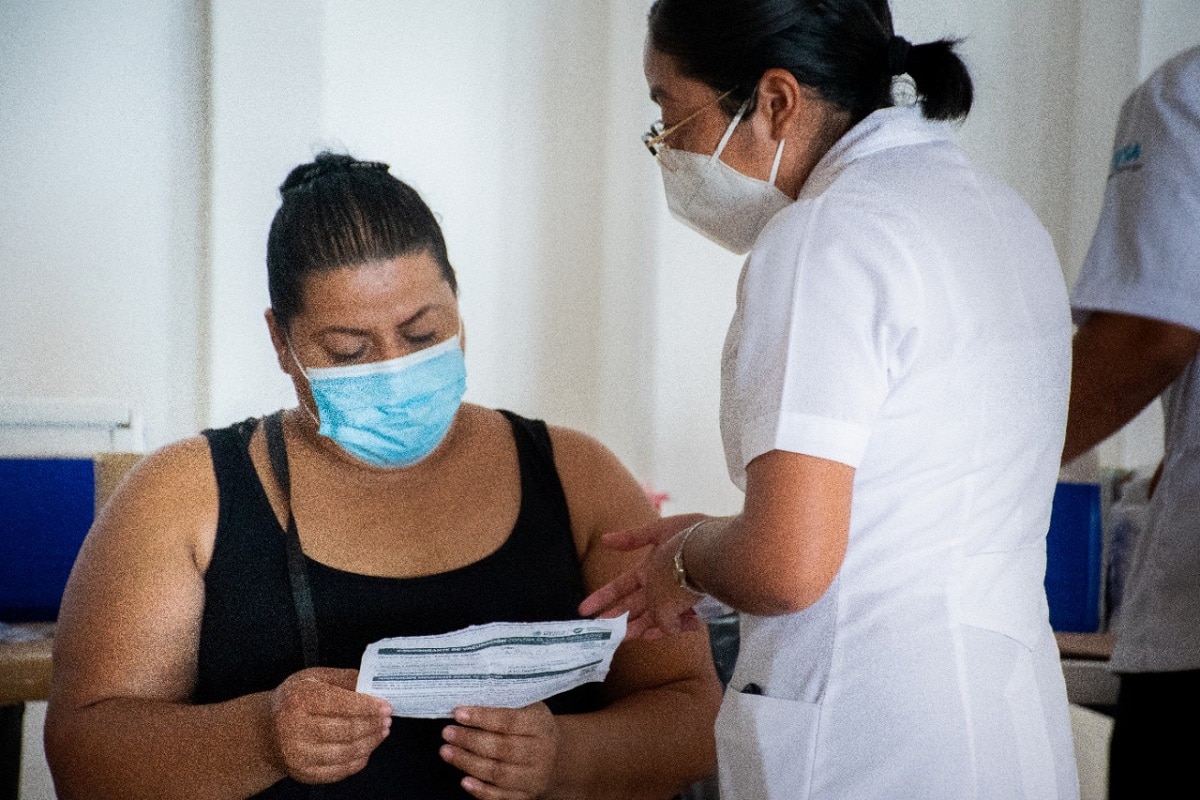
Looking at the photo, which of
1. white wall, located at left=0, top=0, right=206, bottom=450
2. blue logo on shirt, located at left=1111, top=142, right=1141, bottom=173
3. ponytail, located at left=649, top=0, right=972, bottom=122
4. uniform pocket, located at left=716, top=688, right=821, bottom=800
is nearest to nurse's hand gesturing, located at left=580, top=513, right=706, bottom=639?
uniform pocket, located at left=716, top=688, right=821, bottom=800

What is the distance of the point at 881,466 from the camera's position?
109 cm

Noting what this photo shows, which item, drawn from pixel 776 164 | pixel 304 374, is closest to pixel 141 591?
pixel 304 374

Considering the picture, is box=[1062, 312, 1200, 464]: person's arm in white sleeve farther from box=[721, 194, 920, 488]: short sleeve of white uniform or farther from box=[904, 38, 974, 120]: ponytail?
box=[721, 194, 920, 488]: short sleeve of white uniform

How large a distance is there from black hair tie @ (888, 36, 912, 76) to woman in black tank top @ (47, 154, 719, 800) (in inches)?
28.3

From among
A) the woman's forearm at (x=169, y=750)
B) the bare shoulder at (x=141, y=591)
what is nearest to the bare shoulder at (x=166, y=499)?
the bare shoulder at (x=141, y=591)

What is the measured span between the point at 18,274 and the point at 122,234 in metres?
0.31

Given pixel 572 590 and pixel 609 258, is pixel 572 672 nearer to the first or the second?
pixel 572 590

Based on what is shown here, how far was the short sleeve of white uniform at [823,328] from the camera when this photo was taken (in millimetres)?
1024

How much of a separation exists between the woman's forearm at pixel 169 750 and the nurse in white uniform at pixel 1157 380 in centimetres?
106

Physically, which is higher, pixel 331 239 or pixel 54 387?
pixel 331 239

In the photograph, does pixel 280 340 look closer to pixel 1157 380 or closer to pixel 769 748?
pixel 769 748

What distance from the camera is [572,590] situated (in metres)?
1.64

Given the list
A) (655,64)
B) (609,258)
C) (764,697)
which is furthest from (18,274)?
(764,697)

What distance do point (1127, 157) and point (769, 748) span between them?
2.91 ft
